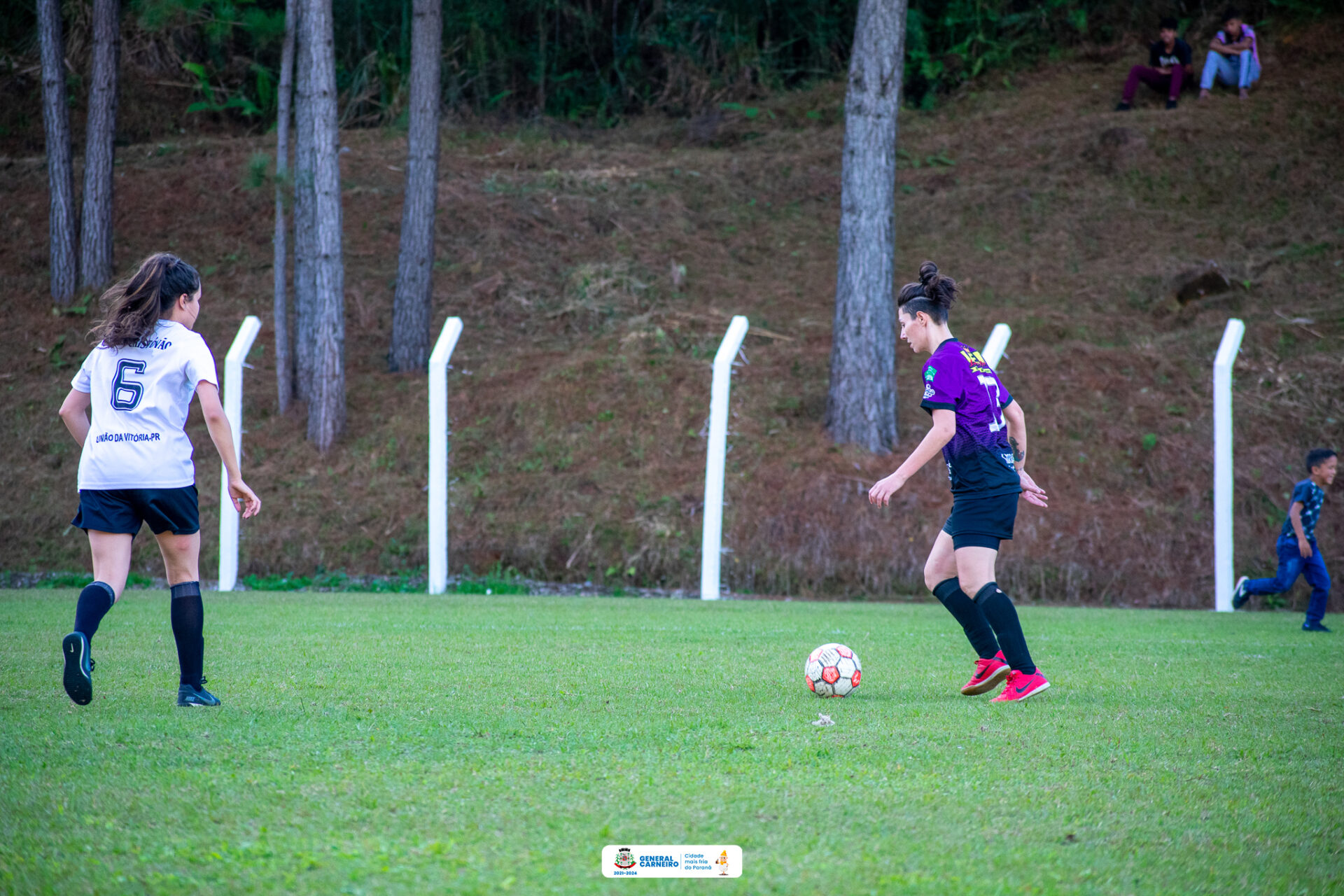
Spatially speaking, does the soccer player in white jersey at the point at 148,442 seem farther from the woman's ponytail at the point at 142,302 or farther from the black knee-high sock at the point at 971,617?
the black knee-high sock at the point at 971,617

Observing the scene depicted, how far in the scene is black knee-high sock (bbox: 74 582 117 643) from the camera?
4.67 m

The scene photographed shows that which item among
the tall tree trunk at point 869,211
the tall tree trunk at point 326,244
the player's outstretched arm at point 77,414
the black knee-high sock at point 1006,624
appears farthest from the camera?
the tall tree trunk at point 326,244

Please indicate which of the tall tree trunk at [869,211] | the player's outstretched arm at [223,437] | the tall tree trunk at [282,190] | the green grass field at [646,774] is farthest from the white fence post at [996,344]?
the tall tree trunk at [282,190]

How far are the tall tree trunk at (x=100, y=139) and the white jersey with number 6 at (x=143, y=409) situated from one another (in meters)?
16.5

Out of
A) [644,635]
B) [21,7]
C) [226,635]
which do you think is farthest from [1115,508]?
[21,7]

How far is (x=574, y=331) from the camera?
60.3 ft

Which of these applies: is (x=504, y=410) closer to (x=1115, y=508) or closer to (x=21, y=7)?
(x=1115, y=508)

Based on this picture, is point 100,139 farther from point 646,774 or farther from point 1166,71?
point 1166,71

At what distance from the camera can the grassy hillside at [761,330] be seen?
13812 millimetres

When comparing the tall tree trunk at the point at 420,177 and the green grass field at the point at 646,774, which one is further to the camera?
the tall tree trunk at the point at 420,177

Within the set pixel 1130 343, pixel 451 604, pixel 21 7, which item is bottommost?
pixel 451 604

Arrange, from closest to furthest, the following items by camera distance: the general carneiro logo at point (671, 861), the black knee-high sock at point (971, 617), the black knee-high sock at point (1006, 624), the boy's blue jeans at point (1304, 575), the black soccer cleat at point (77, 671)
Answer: the general carneiro logo at point (671, 861) → the black soccer cleat at point (77, 671) → the black knee-high sock at point (1006, 624) → the black knee-high sock at point (971, 617) → the boy's blue jeans at point (1304, 575)

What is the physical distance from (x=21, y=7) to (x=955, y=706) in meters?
27.3

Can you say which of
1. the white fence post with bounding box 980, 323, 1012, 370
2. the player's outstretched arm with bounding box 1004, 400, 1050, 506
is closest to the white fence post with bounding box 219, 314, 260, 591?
the white fence post with bounding box 980, 323, 1012, 370
